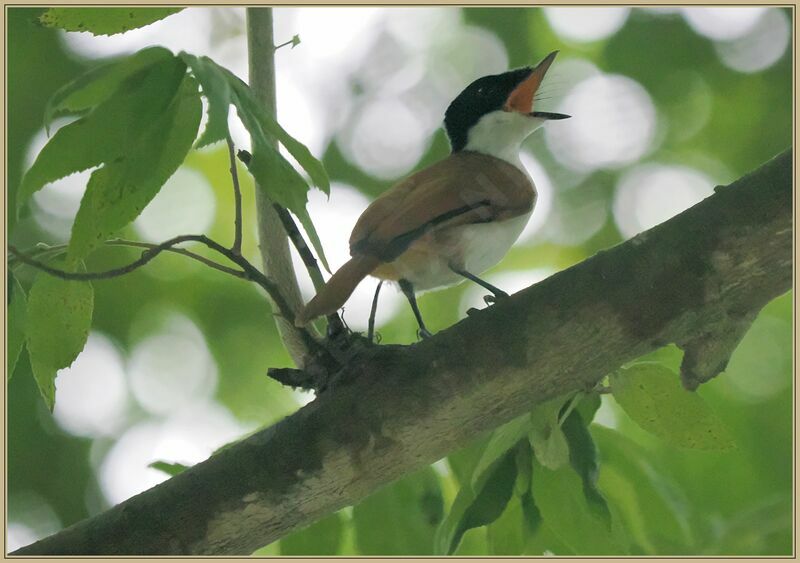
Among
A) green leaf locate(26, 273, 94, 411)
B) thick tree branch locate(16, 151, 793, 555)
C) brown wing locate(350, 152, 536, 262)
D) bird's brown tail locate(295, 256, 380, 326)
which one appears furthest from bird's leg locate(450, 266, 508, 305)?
green leaf locate(26, 273, 94, 411)

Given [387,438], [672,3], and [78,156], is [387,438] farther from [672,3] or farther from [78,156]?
[672,3]

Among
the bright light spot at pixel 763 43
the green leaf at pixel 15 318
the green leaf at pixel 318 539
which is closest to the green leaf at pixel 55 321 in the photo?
the green leaf at pixel 15 318

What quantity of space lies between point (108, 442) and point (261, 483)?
406cm

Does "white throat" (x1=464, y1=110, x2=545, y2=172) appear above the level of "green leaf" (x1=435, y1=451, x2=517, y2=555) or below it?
above

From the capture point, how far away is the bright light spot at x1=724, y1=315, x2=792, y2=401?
544 cm

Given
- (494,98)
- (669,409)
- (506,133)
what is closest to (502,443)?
(669,409)

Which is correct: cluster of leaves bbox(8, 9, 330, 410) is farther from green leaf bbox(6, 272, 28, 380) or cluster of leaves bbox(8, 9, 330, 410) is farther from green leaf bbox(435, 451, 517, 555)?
green leaf bbox(435, 451, 517, 555)

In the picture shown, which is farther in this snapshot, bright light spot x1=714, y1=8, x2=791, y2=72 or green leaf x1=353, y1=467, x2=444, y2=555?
bright light spot x1=714, y1=8, x2=791, y2=72

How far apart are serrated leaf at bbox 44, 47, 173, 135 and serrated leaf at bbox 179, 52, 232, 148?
0.08 m

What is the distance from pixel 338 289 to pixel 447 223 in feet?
3.03

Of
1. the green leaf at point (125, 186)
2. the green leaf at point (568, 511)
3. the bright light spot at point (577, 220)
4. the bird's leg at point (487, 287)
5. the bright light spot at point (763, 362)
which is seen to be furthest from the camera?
the bright light spot at point (577, 220)

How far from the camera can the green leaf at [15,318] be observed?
255cm

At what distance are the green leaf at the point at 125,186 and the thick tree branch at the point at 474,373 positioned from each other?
791 millimetres

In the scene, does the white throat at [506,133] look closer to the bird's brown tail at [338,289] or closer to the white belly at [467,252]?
the white belly at [467,252]
